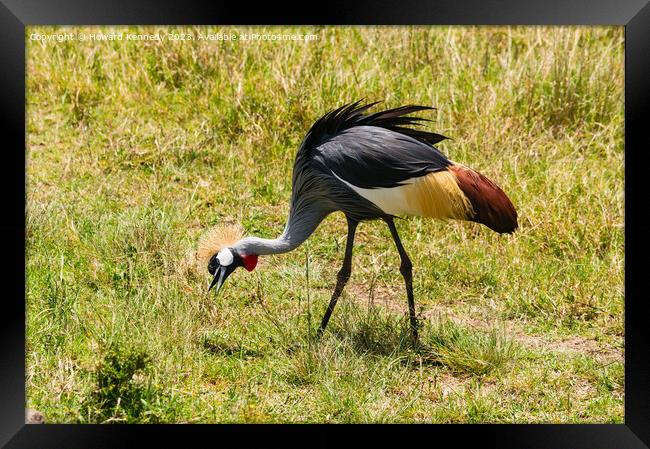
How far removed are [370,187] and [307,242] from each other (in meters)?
1.11

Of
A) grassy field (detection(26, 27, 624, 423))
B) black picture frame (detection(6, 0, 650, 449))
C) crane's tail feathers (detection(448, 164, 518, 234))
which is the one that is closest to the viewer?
black picture frame (detection(6, 0, 650, 449))

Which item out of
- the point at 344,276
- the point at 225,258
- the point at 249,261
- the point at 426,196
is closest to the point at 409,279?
the point at 344,276

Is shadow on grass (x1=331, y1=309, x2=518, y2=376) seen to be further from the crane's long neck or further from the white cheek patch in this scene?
the white cheek patch

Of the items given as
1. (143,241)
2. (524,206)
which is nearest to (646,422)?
(524,206)

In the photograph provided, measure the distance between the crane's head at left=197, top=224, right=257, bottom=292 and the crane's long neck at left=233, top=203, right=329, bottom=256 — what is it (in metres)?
0.04

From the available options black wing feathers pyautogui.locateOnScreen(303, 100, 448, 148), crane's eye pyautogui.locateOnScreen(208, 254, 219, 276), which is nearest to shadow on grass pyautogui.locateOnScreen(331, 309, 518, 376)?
crane's eye pyautogui.locateOnScreen(208, 254, 219, 276)

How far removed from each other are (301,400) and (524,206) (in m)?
1.97

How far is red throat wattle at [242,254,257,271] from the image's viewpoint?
5.12 meters

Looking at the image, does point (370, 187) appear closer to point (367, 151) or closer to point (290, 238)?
point (367, 151)

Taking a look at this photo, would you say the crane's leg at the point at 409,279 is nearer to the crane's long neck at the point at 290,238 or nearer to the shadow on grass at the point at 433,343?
the shadow on grass at the point at 433,343

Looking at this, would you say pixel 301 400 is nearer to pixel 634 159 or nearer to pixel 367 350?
pixel 367 350

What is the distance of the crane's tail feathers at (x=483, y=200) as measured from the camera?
4.93 metres

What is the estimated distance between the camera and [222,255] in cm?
511
